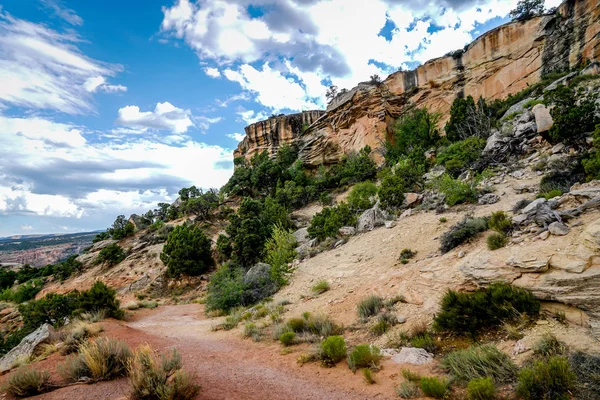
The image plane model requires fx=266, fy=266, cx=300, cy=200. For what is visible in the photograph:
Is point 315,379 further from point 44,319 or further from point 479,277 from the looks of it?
point 44,319

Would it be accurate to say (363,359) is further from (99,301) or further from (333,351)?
(99,301)

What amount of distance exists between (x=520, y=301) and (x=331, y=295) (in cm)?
624

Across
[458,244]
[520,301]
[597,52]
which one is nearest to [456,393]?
[520,301]

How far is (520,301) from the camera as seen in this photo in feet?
15.8

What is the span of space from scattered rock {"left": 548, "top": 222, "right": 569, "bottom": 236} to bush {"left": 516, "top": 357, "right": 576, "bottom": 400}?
3.16m

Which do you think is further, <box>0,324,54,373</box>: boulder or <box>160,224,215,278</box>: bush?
<box>160,224,215,278</box>: bush

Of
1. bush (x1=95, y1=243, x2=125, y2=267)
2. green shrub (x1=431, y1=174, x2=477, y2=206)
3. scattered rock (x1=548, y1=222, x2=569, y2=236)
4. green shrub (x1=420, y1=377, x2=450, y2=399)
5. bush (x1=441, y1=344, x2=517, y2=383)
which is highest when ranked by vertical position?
green shrub (x1=431, y1=174, x2=477, y2=206)

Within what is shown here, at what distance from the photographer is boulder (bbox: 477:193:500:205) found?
12.5m

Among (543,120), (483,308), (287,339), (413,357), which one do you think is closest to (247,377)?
(287,339)

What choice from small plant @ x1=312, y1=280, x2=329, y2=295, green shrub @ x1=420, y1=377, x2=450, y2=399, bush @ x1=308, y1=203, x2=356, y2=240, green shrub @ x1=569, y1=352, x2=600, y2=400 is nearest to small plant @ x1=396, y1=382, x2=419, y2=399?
green shrub @ x1=420, y1=377, x2=450, y2=399

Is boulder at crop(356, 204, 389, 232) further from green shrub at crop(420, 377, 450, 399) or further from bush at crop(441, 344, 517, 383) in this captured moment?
green shrub at crop(420, 377, 450, 399)

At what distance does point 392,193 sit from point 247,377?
14636 mm

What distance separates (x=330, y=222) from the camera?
1752 cm

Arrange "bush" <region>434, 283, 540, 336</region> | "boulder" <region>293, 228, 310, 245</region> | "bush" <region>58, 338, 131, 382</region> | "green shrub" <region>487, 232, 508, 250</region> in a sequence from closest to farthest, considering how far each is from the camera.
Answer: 1. "bush" <region>58, 338, 131, 382</region>
2. "bush" <region>434, 283, 540, 336</region>
3. "green shrub" <region>487, 232, 508, 250</region>
4. "boulder" <region>293, 228, 310, 245</region>
